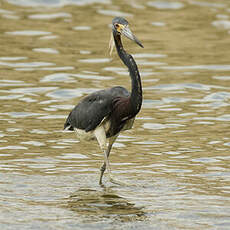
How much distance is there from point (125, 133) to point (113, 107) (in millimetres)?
3498

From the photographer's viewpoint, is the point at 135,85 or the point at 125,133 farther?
the point at 125,133

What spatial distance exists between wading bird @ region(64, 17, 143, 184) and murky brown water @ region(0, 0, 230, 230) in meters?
0.71

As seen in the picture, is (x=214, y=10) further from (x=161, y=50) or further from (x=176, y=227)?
(x=176, y=227)

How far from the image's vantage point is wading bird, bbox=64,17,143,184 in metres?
9.55

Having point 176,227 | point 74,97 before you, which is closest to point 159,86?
point 74,97

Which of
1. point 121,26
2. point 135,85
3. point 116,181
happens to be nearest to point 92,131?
point 116,181

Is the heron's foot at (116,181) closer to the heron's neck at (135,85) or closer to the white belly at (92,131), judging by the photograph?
the white belly at (92,131)

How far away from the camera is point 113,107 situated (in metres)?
9.77

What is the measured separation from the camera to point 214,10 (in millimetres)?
22547

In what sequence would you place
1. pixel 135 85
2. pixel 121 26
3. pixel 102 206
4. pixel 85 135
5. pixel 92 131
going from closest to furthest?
1. pixel 102 206
2. pixel 135 85
3. pixel 121 26
4. pixel 92 131
5. pixel 85 135

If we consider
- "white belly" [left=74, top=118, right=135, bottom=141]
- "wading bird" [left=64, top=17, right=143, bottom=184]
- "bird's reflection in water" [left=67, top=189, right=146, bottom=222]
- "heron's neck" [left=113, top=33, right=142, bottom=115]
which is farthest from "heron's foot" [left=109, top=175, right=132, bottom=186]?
"heron's neck" [left=113, top=33, right=142, bottom=115]

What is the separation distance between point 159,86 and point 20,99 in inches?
118

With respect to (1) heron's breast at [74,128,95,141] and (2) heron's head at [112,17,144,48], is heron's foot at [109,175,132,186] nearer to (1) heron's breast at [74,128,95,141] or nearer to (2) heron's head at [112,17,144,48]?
(1) heron's breast at [74,128,95,141]

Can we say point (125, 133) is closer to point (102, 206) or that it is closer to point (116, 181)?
point (116, 181)
